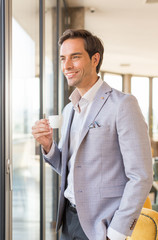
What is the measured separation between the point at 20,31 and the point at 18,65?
0.22 metres

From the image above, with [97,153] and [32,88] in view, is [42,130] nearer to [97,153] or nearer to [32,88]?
[97,153]

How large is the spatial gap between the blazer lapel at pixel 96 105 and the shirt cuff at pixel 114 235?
0.37 metres

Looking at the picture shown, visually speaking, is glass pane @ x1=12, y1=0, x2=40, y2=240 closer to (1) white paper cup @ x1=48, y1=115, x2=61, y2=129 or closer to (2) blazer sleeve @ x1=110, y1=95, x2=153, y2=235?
(1) white paper cup @ x1=48, y1=115, x2=61, y2=129

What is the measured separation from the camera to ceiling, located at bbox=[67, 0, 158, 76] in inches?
169

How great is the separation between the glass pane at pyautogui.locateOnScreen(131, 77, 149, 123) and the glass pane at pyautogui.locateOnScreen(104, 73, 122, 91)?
20.0 inches

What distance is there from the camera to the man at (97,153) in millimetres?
1202

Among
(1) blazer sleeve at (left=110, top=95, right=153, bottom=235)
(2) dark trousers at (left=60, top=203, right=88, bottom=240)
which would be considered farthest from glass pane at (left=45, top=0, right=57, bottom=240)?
(1) blazer sleeve at (left=110, top=95, right=153, bottom=235)

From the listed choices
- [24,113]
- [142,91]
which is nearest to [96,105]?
[24,113]

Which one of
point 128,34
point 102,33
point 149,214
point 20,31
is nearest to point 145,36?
point 128,34

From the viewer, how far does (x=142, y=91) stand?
1188 cm

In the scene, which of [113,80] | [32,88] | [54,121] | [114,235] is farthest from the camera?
[113,80]

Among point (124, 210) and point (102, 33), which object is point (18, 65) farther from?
point (102, 33)

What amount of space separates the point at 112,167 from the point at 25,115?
2.96 feet

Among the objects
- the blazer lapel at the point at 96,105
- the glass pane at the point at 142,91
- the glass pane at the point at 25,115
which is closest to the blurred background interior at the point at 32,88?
the glass pane at the point at 25,115
